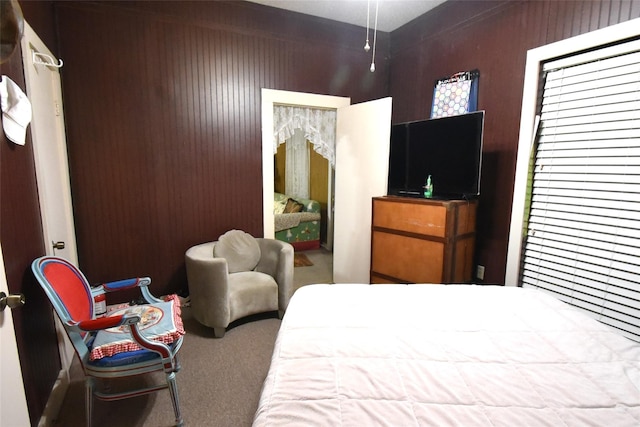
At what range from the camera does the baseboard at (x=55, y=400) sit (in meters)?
1.54

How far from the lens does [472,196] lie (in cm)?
258

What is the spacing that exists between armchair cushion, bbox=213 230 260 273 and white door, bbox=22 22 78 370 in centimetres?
109

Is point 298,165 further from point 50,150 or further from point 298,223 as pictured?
point 50,150

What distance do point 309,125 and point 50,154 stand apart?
226 centimetres

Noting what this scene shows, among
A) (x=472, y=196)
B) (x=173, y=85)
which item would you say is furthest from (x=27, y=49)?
(x=472, y=196)

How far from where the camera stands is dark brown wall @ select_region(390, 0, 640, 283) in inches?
80.6

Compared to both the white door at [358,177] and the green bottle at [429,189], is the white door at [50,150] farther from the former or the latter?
the green bottle at [429,189]

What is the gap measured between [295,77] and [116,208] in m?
2.11


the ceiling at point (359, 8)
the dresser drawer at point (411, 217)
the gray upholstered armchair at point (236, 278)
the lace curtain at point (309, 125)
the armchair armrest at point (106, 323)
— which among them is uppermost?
the ceiling at point (359, 8)

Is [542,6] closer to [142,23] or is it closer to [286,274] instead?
[286,274]

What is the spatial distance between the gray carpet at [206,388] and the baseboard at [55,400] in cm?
3

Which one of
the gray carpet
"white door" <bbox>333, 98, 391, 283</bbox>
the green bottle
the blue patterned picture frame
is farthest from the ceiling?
the gray carpet

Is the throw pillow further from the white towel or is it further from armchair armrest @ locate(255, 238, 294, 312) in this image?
the white towel

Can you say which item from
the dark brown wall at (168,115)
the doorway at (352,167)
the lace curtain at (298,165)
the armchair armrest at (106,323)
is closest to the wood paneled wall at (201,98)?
the dark brown wall at (168,115)
